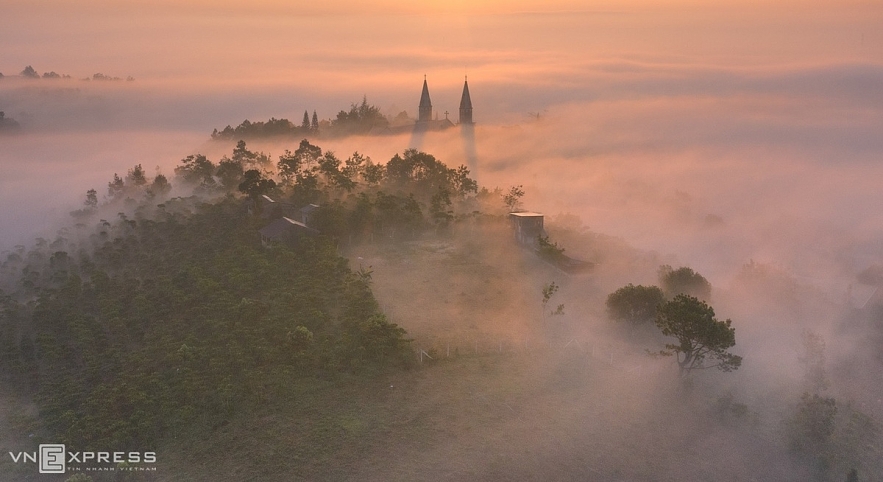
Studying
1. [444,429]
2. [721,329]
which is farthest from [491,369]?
[721,329]

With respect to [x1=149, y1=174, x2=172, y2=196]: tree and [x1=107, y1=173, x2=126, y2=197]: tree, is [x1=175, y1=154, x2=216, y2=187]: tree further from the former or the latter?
[x1=107, y1=173, x2=126, y2=197]: tree

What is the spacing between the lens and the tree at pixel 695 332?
44688mm

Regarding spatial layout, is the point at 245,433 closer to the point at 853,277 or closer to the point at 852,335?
the point at 852,335

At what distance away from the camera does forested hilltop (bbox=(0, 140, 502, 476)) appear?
1658 inches

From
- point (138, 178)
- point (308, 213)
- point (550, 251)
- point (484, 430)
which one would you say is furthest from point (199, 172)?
point (484, 430)

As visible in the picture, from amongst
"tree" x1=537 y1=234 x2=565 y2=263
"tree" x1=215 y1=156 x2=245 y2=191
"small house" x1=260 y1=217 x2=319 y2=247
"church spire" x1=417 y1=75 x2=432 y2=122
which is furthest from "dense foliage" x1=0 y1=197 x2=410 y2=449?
"church spire" x1=417 y1=75 x2=432 y2=122

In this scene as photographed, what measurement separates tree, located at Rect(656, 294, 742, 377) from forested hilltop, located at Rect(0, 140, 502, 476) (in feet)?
61.0

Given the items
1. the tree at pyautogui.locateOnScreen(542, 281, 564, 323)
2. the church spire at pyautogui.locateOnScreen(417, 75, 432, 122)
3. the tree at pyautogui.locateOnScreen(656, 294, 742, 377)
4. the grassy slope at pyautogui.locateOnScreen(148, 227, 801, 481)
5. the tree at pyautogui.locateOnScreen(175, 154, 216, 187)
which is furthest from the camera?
the church spire at pyautogui.locateOnScreen(417, 75, 432, 122)

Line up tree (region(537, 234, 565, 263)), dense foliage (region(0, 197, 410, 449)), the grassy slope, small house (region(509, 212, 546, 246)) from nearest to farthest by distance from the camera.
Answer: the grassy slope → dense foliage (region(0, 197, 410, 449)) → tree (region(537, 234, 565, 263)) → small house (region(509, 212, 546, 246))

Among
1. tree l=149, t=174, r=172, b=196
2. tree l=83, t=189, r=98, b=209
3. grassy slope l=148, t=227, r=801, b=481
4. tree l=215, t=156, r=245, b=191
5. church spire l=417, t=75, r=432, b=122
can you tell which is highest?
church spire l=417, t=75, r=432, b=122

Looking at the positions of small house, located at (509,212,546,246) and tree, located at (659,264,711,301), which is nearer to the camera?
tree, located at (659,264,711,301)

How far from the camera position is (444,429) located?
39.7 metres

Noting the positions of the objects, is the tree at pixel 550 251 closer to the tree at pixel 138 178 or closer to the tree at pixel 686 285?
the tree at pixel 686 285

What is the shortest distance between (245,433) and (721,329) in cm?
3111
